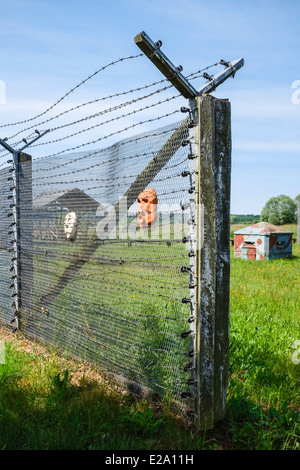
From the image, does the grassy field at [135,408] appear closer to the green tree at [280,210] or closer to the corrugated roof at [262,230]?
the corrugated roof at [262,230]

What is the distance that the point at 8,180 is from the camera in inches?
204

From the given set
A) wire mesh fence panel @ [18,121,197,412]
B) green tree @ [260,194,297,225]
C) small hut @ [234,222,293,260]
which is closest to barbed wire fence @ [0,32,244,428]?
wire mesh fence panel @ [18,121,197,412]

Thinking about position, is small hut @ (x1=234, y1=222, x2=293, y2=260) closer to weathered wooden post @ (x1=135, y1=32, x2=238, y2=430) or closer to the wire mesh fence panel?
the wire mesh fence panel

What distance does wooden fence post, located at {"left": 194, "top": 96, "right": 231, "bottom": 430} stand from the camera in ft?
8.59

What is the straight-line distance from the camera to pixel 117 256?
11.6 feet

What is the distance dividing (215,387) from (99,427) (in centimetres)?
79

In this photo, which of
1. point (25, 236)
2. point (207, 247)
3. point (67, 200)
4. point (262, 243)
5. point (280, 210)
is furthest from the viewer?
point (280, 210)

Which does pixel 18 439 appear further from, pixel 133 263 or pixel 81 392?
pixel 133 263

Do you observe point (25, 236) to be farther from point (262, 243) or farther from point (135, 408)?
point (262, 243)

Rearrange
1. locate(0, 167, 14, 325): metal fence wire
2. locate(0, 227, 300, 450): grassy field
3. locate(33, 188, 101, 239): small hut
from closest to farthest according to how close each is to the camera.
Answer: locate(0, 227, 300, 450): grassy field
locate(33, 188, 101, 239): small hut
locate(0, 167, 14, 325): metal fence wire

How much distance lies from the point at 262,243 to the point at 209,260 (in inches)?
381

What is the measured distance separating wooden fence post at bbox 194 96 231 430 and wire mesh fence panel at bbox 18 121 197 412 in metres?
0.13

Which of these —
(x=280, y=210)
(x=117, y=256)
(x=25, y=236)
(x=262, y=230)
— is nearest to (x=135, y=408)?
(x=117, y=256)

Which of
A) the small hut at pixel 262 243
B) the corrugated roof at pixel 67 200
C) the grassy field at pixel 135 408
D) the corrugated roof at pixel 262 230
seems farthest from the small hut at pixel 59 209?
the corrugated roof at pixel 262 230
